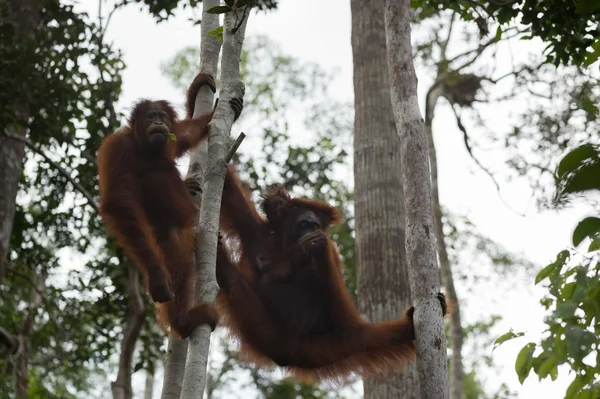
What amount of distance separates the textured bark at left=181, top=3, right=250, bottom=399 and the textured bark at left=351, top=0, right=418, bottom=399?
1721 mm

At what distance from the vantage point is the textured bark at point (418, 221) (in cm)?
296

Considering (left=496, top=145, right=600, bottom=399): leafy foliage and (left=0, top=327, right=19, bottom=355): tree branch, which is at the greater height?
(left=0, top=327, right=19, bottom=355): tree branch

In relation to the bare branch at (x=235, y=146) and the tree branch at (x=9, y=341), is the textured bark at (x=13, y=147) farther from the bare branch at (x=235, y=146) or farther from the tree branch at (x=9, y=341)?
the bare branch at (x=235, y=146)

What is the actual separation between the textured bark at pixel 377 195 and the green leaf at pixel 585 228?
3.69 meters

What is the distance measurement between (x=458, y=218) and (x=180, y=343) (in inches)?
435

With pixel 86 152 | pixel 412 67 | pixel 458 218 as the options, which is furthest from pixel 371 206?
pixel 458 218

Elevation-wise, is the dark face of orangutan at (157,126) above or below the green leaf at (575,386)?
above

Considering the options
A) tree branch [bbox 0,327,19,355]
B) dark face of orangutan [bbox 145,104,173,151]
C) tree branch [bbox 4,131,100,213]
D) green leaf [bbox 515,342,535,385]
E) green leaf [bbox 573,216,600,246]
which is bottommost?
green leaf [bbox 573,216,600,246]

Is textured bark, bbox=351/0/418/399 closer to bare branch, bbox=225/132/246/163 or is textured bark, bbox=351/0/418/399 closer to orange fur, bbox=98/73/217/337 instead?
orange fur, bbox=98/73/217/337

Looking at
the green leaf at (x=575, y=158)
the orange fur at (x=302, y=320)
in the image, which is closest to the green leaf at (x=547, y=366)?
the green leaf at (x=575, y=158)

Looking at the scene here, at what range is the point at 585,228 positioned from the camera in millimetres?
1127

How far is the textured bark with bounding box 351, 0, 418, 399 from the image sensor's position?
4930 mm

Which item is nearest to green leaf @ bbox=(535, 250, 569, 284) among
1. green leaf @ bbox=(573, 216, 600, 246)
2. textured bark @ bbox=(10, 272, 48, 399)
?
green leaf @ bbox=(573, 216, 600, 246)

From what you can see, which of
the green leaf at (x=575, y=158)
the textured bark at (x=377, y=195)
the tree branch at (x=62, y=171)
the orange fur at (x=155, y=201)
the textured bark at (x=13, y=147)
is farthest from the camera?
the tree branch at (x=62, y=171)
